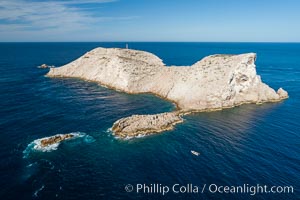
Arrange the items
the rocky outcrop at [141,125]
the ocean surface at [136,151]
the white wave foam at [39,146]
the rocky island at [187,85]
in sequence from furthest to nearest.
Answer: the rocky island at [187,85] < the rocky outcrop at [141,125] < the white wave foam at [39,146] < the ocean surface at [136,151]

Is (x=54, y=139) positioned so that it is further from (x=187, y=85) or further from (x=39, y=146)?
(x=187, y=85)

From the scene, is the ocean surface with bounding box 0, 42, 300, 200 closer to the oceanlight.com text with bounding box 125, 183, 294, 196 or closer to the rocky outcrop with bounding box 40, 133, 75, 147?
the oceanlight.com text with bounding box 125, 183, 294, 196

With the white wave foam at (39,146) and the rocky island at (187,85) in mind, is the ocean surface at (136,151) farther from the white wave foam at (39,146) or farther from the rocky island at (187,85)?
the rocky island at (187,85)

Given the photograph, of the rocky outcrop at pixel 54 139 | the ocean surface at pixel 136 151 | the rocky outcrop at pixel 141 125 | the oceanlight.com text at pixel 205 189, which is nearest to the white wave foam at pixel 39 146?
the ocean surface at pixel 136 151

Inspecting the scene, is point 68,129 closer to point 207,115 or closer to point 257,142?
point 207,115

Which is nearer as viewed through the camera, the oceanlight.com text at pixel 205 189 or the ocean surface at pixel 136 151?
the oceanlight.com text at pixel 205 189

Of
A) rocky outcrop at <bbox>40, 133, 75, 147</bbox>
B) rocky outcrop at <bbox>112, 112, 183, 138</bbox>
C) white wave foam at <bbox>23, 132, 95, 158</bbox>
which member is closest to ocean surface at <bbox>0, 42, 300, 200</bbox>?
white wave foam at <bbox>23, 132, 95, 158</bbox>

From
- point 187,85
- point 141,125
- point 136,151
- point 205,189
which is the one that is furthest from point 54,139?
point 187,85
